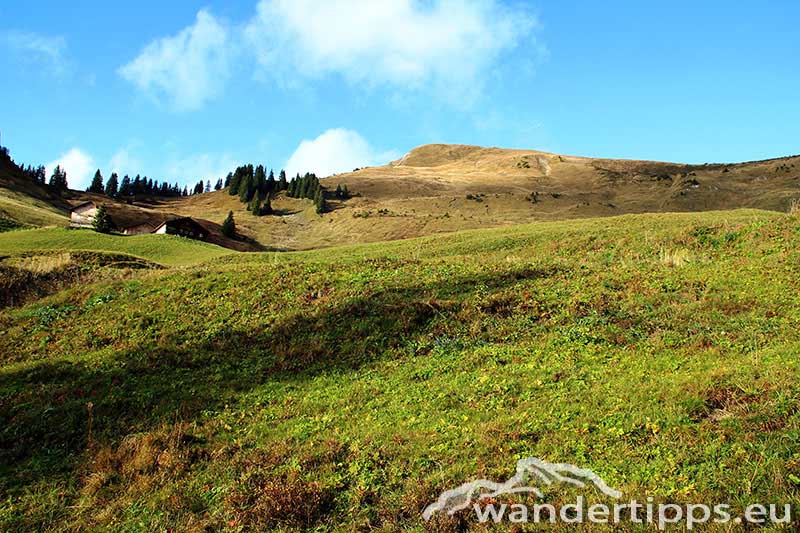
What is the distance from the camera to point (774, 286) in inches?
630

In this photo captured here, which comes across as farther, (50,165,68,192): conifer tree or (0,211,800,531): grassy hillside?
(50,165,68,192): conifer tree

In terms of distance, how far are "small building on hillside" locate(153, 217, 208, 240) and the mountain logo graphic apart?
268ft

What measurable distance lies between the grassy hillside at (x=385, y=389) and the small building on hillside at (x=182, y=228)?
216 ft

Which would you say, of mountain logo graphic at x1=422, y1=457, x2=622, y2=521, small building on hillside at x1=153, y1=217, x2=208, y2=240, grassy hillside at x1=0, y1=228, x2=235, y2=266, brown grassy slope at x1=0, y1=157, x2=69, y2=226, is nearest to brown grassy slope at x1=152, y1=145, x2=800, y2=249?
small building on hillside at x1=153, y1=217, x2=208, y2=240

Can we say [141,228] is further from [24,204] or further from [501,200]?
[501,200]

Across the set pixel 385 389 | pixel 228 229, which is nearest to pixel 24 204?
pixel 228 229

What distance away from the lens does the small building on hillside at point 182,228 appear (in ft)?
270

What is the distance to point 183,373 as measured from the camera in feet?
45.4

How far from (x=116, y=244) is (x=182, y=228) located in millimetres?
35421

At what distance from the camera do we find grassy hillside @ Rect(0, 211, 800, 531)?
26.1 ft

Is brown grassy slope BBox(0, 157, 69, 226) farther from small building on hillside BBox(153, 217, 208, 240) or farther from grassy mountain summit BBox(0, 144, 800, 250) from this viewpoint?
small building on hillside BBox(153, 217, 208, 240)

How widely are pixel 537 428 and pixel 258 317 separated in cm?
1122

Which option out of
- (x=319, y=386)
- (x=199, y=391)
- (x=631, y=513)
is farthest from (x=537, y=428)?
(x=199, y=391)

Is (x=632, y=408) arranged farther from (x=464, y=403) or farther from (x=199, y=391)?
(x=199, y=391)
